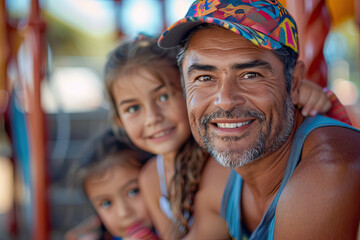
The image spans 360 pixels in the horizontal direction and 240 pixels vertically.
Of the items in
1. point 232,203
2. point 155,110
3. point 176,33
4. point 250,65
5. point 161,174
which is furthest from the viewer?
point 161,174

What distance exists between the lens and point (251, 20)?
47.7 inches

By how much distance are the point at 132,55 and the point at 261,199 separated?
967 mm

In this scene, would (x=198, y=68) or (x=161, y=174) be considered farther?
(x=161, y=174)

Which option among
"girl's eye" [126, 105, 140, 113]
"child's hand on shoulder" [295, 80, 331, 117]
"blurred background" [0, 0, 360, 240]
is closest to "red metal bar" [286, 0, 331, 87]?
"blurred background" [0, 0, 360, 240]

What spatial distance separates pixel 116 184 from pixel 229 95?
1.18m

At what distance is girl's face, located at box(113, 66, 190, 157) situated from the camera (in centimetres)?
182

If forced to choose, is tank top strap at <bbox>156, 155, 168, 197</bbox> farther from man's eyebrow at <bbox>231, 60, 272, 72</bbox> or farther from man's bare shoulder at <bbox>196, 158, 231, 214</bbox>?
man's eyebrow at <bbox>231, 60, 272, 72</bbox>

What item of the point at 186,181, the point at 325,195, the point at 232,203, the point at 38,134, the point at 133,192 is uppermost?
the point at 325,195

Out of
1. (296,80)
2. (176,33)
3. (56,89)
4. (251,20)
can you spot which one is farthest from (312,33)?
(56,89)

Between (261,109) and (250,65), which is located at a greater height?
(250,65)

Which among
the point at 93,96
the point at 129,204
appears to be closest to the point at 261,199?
the point at 129,204

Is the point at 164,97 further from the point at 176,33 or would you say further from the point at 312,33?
the point at 312,33

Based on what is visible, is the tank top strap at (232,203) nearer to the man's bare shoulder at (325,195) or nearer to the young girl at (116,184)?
the man's bare shoulder at (325,195)

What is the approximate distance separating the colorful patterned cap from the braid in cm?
71
